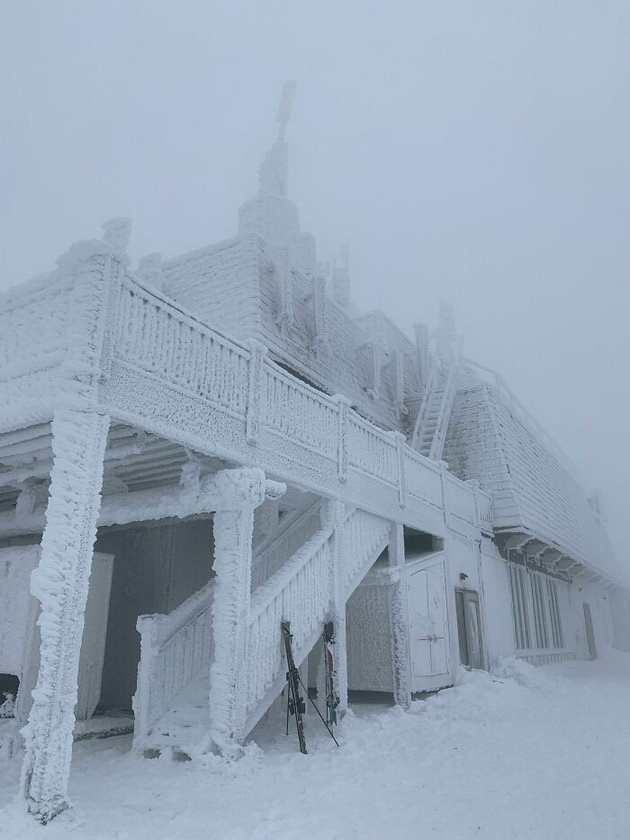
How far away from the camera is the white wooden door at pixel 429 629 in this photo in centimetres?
1239

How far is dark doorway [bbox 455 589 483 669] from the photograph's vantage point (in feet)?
49.4

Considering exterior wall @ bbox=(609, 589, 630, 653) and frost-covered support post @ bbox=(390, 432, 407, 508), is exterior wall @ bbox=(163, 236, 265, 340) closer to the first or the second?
frost-covered support post @ bbox=(390, 432, 407, 508)

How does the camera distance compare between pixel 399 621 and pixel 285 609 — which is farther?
pixel 399 621

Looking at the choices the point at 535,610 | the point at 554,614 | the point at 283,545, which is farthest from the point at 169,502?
the point at 554,614

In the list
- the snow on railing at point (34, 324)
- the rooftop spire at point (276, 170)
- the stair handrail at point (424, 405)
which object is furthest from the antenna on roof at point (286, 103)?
the snow on railing at point (34, 324)

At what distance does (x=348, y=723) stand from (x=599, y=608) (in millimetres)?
26453

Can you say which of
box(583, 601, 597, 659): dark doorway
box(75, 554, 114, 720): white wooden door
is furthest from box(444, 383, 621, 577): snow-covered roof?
box(75, 554, 114, 720): white wooden door

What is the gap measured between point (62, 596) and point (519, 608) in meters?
16.7

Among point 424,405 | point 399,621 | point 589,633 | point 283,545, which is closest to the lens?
point 283,545

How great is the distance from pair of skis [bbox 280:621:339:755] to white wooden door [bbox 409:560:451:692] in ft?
9.91

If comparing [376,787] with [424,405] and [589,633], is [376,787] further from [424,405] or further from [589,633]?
[589,633]

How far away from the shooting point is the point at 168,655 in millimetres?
8812

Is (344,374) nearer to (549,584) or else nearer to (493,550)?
(493,550)

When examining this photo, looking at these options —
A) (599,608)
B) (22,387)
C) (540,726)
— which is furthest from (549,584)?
(22,387)
